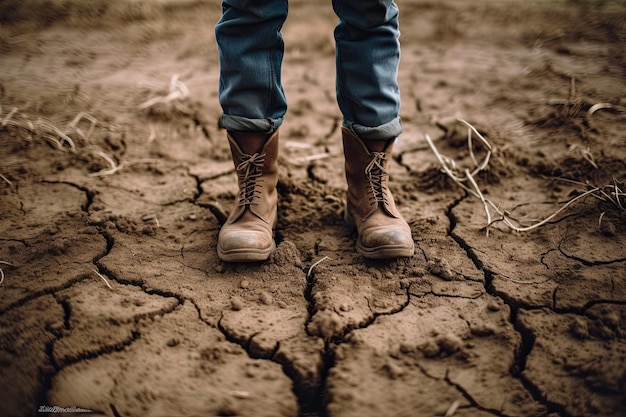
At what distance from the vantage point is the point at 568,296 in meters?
1.59

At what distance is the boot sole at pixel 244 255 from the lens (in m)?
1.71

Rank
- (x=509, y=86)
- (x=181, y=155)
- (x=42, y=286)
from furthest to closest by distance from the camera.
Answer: (x=509, y=86) → (x=181, y=155) → (x=42, y=286)

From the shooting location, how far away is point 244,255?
1.71m

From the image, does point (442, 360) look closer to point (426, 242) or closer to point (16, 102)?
point (426, 242)

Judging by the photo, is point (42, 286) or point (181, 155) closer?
point (42, 286)

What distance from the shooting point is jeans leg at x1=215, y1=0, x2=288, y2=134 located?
5.03 ft

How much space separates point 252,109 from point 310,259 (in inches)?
24.5

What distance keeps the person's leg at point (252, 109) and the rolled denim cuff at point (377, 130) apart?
29cm

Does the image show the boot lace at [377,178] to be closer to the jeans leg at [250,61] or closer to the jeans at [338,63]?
the jeans at [338,63]

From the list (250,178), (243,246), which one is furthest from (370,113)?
(243,246)

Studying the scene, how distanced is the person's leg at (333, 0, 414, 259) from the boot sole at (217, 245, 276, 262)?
1.26 ft

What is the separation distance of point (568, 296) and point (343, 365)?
0.83m

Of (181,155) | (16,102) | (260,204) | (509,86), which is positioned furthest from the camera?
(509,86)

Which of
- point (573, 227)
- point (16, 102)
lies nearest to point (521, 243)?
point (573, 227)
